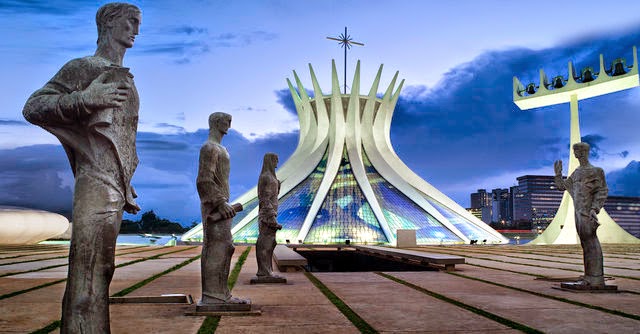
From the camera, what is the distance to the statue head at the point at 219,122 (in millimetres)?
5918

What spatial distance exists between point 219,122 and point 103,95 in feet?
10.0

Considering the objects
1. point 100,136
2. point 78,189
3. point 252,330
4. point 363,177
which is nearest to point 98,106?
point 100,136

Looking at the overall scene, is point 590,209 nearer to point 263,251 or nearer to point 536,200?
point 263,251

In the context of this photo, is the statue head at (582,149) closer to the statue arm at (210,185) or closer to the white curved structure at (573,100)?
the statue arm at (210,185)

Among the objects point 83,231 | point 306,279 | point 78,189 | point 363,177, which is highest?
point 363,177

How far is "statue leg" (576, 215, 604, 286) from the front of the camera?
7453mm

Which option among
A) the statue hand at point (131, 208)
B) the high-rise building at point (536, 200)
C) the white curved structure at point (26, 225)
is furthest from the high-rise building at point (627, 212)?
the statue hand at point (131, 208)

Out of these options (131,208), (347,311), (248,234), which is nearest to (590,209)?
(347,311)

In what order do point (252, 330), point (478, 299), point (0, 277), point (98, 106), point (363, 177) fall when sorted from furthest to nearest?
point (363, 177) < point (0, 277) < point (478, 299) < point (252, 330) < point (98, 106)

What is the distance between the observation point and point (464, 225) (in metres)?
35.4

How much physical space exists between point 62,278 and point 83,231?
687cm

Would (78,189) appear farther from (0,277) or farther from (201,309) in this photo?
(0,277)

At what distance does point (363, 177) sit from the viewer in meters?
37.2

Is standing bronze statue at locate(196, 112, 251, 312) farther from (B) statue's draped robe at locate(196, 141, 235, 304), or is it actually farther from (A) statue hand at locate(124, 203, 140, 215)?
(A) statue hand at locate(124, 203, 140, 215)
